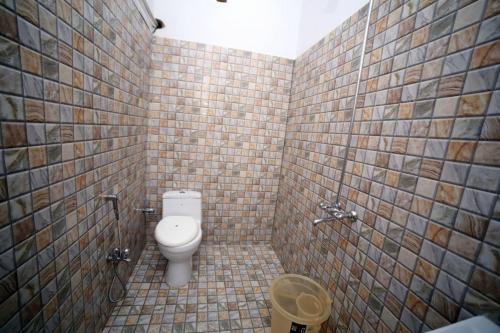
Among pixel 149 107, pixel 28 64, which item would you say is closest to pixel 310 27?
pixel 149 107

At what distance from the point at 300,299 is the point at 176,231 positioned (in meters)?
1.01

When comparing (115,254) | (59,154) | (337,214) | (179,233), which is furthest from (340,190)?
(115,254)

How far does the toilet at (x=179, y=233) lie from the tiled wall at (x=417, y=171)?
958mm

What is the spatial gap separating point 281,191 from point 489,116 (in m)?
1.62

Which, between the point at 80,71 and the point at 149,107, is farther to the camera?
the point at 149,107

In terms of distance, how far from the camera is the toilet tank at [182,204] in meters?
1.85

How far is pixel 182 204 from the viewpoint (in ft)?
6.15

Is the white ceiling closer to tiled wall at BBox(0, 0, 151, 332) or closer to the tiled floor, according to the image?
tiled wall at BBox(0, 0, 151, 332)

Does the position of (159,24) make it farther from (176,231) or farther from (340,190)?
(340,190)

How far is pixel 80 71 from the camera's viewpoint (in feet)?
2.73

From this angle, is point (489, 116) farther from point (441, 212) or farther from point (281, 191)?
point (281, 191)

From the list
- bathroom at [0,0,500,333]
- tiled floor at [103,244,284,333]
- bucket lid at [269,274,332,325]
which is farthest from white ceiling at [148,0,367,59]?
tiled floor at [103,244,284,333]

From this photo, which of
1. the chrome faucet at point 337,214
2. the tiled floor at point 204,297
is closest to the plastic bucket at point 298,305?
the tiled floor at point 204,297

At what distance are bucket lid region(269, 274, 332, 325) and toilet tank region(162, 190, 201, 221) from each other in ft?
3.31
